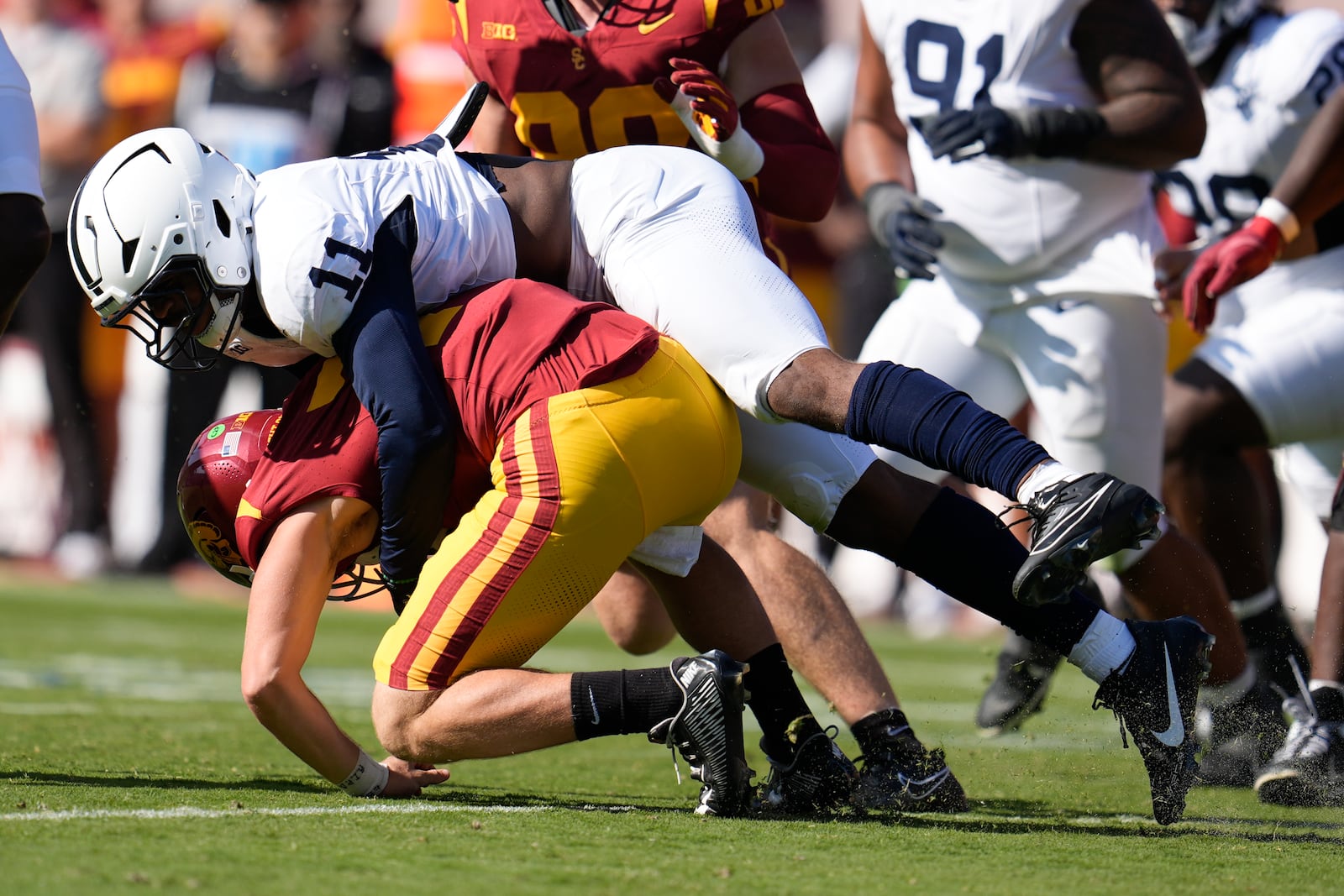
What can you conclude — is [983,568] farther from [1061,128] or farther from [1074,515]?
[1061,128]

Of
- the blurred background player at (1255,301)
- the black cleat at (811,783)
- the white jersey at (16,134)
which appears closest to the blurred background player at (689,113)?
the black cleat at (811,783)

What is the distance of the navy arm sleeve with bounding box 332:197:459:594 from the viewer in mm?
2906

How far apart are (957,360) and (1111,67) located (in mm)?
791

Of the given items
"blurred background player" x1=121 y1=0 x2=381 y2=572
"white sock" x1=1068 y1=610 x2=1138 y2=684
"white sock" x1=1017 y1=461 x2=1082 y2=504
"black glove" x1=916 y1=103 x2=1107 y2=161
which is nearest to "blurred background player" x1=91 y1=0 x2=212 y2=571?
"blurred background player" x1=121 y1=0 x2=381 y2=572

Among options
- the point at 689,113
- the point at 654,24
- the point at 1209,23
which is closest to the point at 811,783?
the point at 689,113

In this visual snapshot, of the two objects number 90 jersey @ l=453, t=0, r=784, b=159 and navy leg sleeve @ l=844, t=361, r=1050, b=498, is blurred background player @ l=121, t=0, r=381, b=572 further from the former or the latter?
navy leg sleeve @ l=844, t=361, r=1050, b=498

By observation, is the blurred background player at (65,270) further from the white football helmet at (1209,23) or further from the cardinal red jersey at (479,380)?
the cardinal red jersey at (479,380)

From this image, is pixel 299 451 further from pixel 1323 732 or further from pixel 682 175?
pixel 1323 732

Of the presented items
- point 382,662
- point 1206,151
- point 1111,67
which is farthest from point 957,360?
point 382,662

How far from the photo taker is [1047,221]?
4363 millimetres

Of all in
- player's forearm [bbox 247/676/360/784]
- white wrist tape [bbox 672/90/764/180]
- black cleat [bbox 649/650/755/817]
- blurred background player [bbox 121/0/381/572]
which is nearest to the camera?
black cleat [bbox 649/650/755/817]

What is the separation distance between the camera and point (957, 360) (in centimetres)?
437

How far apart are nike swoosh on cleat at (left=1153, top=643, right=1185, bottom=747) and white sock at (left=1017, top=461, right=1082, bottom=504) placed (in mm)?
509

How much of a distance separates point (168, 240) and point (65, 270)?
693 centimetres
